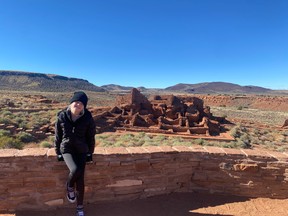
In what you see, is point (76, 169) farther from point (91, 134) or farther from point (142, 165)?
point (142, 165)

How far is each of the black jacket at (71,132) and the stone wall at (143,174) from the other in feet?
1.57

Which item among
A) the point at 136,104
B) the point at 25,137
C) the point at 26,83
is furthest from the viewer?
the point at 26,83

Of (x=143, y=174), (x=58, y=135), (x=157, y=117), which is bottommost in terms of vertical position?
(x=157, y=117)

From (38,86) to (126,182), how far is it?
9136 cm

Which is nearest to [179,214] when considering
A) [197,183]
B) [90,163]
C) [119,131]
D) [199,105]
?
[197,183]

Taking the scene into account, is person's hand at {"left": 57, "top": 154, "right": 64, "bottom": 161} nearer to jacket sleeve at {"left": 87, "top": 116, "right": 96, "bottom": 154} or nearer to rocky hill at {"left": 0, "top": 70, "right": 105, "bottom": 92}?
jacket sleeve at {"left": 87, "top": 116, "right": 96, "bottom": 154}

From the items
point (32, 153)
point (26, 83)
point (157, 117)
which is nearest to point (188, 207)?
point (32, 153)

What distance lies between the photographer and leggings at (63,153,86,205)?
377cm

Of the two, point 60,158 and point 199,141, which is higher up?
point 60,158

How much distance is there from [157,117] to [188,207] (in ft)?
67.4

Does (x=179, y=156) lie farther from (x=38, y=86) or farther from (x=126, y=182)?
(x=38, y=86)

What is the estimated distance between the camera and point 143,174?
4742mm

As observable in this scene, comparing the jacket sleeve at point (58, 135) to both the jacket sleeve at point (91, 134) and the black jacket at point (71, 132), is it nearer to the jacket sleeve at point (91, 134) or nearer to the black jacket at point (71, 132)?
the black jacket at point (71, 132)

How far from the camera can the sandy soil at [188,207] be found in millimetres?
4344
